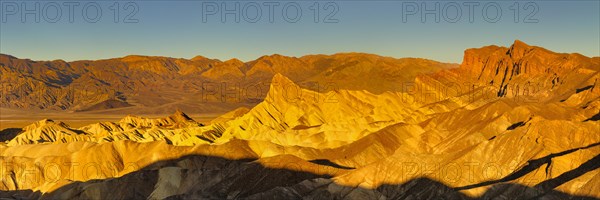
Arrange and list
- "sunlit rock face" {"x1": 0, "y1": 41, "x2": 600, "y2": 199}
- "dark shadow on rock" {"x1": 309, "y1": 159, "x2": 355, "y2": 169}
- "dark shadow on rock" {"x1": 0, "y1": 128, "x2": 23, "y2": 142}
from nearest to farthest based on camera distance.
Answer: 1. "sunlit rock face" {"x1": 0, "y1": 41, "x2": 600, "y2": 199}
2. "dark shadow on rock" {"x1": 309, "y1": 159, "x2": 355, "y2": 169}
3. "dark shadow on rock" {"x1": 0, "y1": 128, "x2": 23, "y2": 142}

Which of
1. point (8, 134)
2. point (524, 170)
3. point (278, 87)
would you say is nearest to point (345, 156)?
point (524, 170)

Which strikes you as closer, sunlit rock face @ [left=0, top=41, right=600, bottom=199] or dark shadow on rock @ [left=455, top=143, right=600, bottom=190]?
dark shadow on rock @ [left=455, top=143, right=600, bottom=190]

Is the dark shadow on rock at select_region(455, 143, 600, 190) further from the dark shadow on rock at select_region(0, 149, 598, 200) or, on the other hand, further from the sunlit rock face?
the dark shadow on rock at select_region(0, 149, 598, 200)

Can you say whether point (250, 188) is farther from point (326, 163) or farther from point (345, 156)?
point (345, 156)

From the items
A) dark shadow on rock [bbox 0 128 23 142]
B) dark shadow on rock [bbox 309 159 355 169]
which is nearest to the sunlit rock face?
dark shadow on rock [bbox 309 159 355 169]

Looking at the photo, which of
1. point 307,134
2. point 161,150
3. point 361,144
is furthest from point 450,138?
point 161,150

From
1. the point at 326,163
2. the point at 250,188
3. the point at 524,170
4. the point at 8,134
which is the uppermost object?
the point at 524,170

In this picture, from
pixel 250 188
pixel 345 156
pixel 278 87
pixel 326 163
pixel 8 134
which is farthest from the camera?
pixel 278 87

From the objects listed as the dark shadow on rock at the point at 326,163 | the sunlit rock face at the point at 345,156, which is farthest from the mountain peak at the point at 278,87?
the dark shadow on rock at the point at 326,163

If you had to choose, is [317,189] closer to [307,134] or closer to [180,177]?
[180,177]
